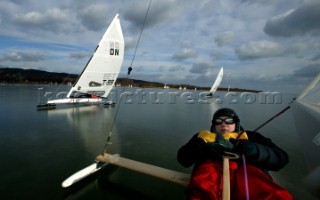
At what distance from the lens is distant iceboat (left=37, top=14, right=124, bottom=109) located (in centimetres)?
1956

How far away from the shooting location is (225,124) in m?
3.40

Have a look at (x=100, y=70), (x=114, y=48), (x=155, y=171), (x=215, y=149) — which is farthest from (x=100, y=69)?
(x=215, y=149)

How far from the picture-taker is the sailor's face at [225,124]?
3383 millimetres

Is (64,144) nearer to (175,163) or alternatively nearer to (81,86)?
(175,163)

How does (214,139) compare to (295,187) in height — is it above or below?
above

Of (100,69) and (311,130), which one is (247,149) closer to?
(311,130)

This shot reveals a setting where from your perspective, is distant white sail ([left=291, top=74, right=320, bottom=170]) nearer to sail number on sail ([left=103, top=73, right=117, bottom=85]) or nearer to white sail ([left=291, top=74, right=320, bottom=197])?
white sail ([left=291, top=74, right=320, bottom=197])

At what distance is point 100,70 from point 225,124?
61.3 feet

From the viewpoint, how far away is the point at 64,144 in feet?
28.7

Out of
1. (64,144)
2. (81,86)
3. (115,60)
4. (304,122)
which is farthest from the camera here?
(115,60)

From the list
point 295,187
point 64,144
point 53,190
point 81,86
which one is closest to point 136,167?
point 53,190

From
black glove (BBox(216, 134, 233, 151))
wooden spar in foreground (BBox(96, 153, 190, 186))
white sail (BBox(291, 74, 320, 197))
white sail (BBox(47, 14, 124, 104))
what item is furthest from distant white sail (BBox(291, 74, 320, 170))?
white sail (BBox(47, 14, 124, 104))

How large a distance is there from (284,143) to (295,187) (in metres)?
4.89

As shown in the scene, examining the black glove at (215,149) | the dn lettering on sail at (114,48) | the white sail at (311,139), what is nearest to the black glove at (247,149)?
the black glove at (215,149)
